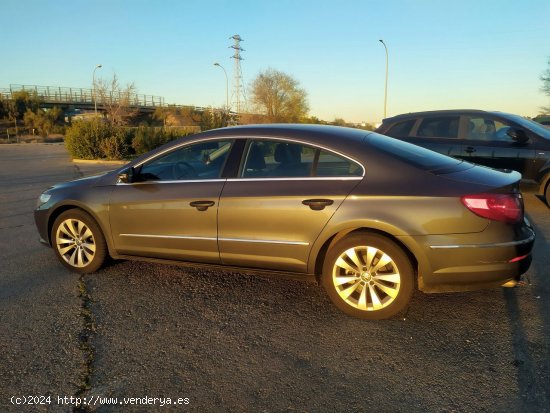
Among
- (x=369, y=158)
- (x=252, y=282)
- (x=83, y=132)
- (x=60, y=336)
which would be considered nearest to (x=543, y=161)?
(x=369, y=158)

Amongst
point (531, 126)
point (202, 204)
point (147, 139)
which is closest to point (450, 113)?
point (531, 126)

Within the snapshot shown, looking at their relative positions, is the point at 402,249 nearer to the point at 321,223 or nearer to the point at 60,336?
the point at 321,223

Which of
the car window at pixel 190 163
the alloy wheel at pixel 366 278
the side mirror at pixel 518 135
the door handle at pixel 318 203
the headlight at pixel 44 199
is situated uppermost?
→ the side mirror at pixel 518 135

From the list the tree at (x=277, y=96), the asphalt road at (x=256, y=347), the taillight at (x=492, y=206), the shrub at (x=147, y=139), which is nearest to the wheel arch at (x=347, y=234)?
the asphalt road at (x=256, y=347)

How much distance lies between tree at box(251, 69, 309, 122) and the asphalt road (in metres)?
38.8

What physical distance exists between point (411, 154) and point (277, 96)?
39885mm

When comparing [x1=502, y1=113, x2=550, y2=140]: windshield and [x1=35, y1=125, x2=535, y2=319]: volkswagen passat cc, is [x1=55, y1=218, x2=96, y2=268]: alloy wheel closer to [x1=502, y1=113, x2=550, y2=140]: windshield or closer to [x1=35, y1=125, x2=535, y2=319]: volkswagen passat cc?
[x1=35, y1=125, x2=535, y2=319]: volkswagen passat cc

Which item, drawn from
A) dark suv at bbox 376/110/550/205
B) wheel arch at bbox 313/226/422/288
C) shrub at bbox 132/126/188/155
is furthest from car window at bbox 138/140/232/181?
shrub at bbox 132/126/188/155

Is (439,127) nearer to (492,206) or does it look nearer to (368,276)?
(492,206)

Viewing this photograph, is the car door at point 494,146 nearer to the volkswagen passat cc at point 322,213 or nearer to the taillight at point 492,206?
the volkswagen passat cc at point 322,213

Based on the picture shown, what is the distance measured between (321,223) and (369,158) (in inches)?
26.0

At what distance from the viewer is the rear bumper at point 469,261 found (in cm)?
314

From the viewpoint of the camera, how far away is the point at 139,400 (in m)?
2.46

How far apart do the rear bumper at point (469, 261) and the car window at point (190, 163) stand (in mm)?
1925
